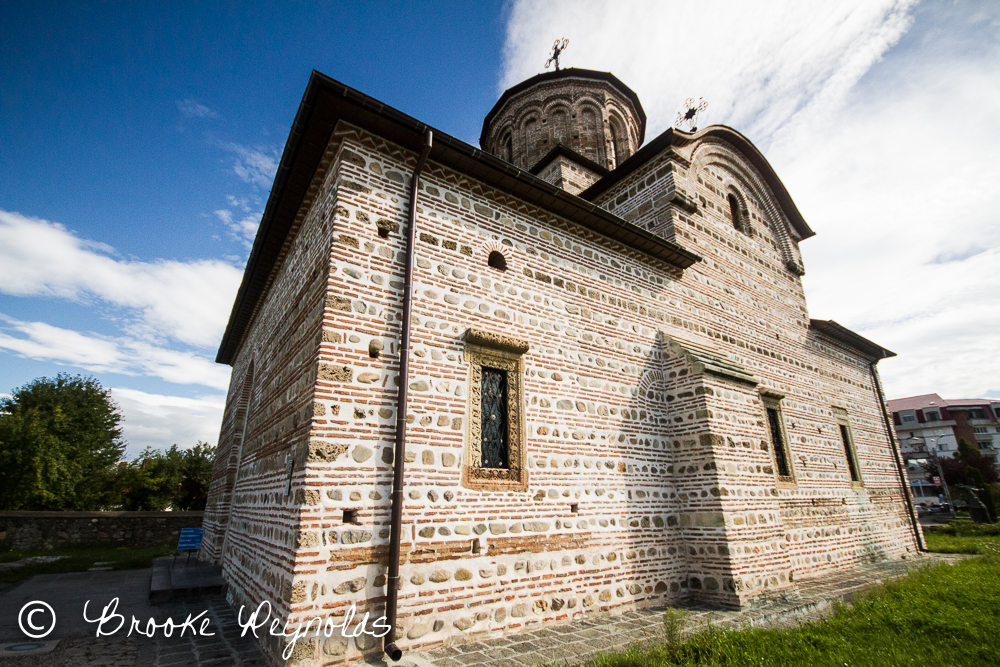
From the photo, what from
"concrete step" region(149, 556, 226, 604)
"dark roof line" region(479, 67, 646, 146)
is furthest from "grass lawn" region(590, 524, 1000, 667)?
"dark roof line" region(479, 67, 646, 146)

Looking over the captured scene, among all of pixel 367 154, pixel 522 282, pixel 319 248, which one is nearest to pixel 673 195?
pixel 522 282

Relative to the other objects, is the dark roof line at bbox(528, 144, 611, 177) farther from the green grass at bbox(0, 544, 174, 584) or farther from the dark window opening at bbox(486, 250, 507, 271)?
the green grass at bbox(0, 544, 174, 584)

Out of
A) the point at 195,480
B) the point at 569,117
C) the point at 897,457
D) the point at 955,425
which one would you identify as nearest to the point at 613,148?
the point at 569,117

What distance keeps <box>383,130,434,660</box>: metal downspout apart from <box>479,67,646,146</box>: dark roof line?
35.7 feet

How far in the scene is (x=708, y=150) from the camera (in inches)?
390

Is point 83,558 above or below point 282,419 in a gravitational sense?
below

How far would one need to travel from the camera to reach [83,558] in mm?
10625

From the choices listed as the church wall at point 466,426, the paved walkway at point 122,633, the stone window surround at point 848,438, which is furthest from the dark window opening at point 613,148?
the paved walkway at point 122,633

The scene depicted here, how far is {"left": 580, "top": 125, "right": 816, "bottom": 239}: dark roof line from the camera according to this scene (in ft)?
28.4

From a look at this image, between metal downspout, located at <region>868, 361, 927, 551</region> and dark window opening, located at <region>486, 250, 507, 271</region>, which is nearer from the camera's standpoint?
dark window opening, located at <region>486, 250, 507, 271</region>

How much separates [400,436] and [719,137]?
394 inches

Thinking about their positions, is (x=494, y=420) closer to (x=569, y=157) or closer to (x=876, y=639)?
(x=876, y=639)

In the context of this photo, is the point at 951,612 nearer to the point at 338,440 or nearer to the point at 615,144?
the point at 338,440
